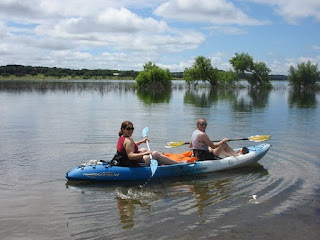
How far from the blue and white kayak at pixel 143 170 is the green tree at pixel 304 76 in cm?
6113

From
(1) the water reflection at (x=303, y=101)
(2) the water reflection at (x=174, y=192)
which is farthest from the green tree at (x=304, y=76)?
(2) the water reflection at (x=174, y=192)

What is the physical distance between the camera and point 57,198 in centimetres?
749

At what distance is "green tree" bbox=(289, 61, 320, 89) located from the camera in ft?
216

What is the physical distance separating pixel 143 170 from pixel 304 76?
2519 inches

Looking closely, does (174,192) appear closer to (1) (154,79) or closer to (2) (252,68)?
(1) (154,79)

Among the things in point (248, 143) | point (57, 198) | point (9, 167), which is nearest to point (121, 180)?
point (57, 198)

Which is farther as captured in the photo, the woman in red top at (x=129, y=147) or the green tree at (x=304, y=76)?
the green tree at (x=304, y=76)

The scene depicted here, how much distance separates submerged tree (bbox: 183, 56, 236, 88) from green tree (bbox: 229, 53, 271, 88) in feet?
15.1

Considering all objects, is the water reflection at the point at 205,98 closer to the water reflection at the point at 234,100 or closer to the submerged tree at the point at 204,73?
the water reflection at the point at 234,100

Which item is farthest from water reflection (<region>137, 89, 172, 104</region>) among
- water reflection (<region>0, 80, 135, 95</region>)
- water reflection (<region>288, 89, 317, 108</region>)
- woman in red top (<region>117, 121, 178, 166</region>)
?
woman in red top (<region>117, 121, 178, 166</region>)

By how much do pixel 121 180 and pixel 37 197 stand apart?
1963 millimetres

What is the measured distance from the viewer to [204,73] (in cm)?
6894

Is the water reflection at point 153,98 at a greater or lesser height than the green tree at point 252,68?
lesser

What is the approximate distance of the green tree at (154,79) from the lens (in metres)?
61.3
